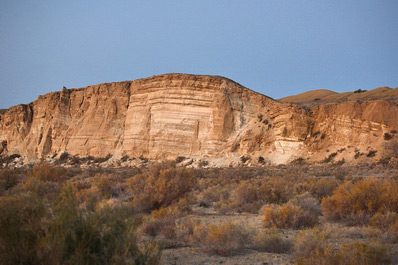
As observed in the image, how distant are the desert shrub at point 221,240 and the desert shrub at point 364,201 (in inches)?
122

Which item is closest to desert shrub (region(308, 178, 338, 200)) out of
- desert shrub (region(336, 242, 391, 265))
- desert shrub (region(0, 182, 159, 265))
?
desert shrub (region(336, 242, 391, 265))

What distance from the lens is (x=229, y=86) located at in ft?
127

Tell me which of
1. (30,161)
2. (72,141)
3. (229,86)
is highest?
(229,86)

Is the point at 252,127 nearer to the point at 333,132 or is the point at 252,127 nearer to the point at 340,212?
the point at 333,132

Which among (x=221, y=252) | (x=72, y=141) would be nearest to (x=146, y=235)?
(x=221, y=252)

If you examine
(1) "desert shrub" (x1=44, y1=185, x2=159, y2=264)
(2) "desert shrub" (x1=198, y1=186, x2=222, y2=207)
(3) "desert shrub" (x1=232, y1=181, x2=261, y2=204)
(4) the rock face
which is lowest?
(2) "desert shrub" (x1=198, y1=186, x2=222, y2=207)

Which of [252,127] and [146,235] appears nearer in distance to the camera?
[146,235]

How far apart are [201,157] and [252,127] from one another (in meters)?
6.80

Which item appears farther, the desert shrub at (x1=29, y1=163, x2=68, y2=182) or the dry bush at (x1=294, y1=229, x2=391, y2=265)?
the desert shrub at (x1=29, y1=163, x2=68, y2=182)

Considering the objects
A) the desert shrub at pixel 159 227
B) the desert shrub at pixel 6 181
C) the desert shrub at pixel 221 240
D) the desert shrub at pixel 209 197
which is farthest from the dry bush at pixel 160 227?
the desert shrub at pixel 6 181

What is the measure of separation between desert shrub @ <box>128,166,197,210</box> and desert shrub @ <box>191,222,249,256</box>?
343 centimetres

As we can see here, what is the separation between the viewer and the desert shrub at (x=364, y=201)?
23.5ft

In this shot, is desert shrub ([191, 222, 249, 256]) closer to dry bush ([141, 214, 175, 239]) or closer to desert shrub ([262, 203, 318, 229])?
dry bush ([141, 214, 175, 239])

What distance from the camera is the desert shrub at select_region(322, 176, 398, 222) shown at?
282 inches
